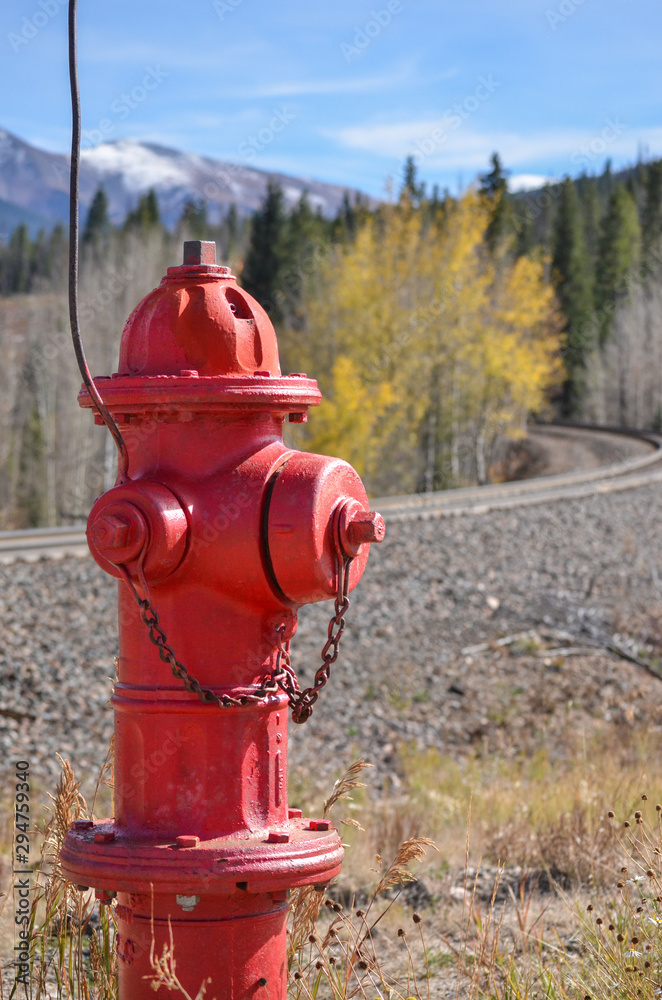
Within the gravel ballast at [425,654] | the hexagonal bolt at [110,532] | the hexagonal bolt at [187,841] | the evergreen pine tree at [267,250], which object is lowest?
the gravel ballast at [425,654]

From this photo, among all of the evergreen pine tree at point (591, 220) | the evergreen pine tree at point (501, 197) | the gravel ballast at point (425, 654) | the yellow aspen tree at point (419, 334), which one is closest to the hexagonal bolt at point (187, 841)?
the gravel ballast at point (425, 654)

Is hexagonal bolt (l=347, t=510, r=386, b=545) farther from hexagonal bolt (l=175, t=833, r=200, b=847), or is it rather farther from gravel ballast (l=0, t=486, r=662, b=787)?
gravel ballast (l=0, t=486, r=662, b=787)

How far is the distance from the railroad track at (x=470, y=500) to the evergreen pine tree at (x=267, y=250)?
2649 centimetres

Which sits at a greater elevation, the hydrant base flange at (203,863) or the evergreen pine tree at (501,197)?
the evergreen pine tree at (501,197)

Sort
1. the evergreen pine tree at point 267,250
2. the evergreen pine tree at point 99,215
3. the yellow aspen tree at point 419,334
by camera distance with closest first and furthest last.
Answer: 1. the yellow aspen tree at point 419,334
2. the evergreen pine tree at point 267,250
3. the evergreen pine tree at point 99,215

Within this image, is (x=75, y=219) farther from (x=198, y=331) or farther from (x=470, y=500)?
(x=470, y=500)

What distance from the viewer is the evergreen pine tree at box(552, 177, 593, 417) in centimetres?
6009

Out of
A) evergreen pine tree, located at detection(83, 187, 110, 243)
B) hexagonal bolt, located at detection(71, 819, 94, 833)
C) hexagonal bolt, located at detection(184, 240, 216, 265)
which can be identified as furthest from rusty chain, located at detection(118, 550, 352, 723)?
evergreen pine tree, located at detection(83, 187, 110, 243)

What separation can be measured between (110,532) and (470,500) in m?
16.1

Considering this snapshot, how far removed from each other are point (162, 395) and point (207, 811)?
695 mm

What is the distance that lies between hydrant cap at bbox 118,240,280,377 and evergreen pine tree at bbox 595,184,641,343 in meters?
65.5

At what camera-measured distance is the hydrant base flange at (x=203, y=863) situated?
1.72 meters

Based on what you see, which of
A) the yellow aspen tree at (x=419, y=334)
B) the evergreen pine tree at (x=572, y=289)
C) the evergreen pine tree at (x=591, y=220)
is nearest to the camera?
the yellow aspen tree at (x=419, y=334)

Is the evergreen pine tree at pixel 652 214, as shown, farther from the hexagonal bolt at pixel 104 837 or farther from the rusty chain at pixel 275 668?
the hexagonal bolt at pixel 104 837
